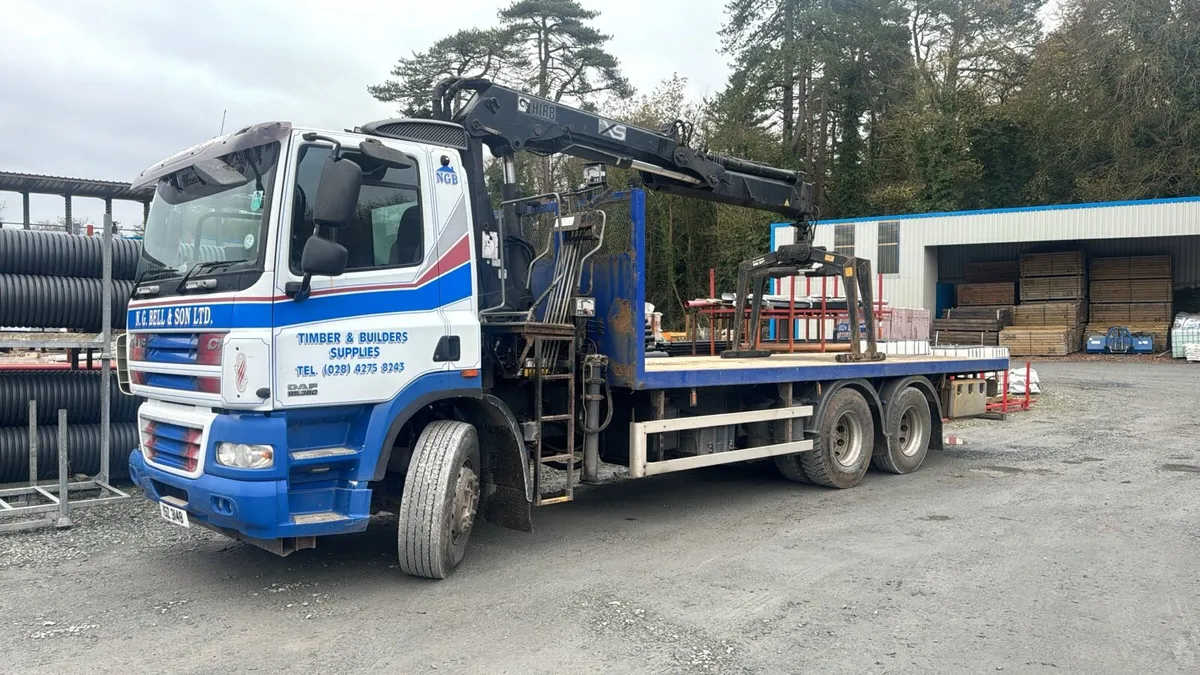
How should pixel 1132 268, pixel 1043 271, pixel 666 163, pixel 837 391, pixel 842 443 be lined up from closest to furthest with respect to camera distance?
pixel 666 163, pixel 837 391, pixel 842 443, pixel 1132 268, pixel 1043 271

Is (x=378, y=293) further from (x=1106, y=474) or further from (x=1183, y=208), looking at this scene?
(x=1183, y=208)

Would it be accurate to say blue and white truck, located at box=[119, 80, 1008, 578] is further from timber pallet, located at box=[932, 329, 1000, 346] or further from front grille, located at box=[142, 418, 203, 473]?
timber pallet, located at box=[932, 329, 1000, 346]

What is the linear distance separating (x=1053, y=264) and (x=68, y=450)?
1226 inches

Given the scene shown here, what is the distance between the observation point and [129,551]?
20.8 feet

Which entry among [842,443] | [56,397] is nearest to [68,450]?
[56,397]

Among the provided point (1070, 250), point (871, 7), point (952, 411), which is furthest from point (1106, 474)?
point (871, 7)

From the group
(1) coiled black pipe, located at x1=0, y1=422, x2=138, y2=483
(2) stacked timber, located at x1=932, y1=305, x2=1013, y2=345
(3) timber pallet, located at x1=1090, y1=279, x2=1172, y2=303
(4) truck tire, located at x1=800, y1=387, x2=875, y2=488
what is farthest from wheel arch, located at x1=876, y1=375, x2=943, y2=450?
(3) timber pallet, located at x1=1090, y1=279, x2=1172, y2=303

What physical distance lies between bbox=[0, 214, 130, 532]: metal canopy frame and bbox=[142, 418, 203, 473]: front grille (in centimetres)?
208

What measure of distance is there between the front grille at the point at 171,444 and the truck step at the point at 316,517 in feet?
2.16

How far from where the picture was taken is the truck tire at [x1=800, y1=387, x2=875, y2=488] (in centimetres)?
848

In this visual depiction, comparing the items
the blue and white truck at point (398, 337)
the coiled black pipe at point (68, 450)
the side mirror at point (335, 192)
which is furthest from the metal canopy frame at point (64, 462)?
the side mirror at point (335, 192)

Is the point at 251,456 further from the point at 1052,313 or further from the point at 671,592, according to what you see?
the point at 1052,313

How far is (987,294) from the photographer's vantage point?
3238 cm

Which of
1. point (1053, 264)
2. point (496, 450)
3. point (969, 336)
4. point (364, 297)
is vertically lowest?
point (496, 450)
